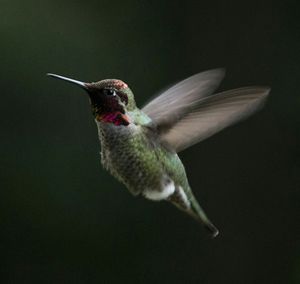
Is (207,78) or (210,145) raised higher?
(207,78)

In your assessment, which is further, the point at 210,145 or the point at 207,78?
the point at 210,145

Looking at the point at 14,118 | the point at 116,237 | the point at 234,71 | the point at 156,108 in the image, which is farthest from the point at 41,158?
the point at 156,108

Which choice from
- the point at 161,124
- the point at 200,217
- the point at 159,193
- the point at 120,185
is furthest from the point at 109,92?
the point at 120,185

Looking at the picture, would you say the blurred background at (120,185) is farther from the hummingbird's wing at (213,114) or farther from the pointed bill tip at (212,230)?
the hummingbird's wing at (213,114)

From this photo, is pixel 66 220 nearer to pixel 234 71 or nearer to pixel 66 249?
pixel 66 249

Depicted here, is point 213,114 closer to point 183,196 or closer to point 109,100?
point 109,100

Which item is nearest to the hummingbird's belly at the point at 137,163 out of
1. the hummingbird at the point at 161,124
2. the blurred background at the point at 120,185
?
the hummingbird at the point at 161,124
